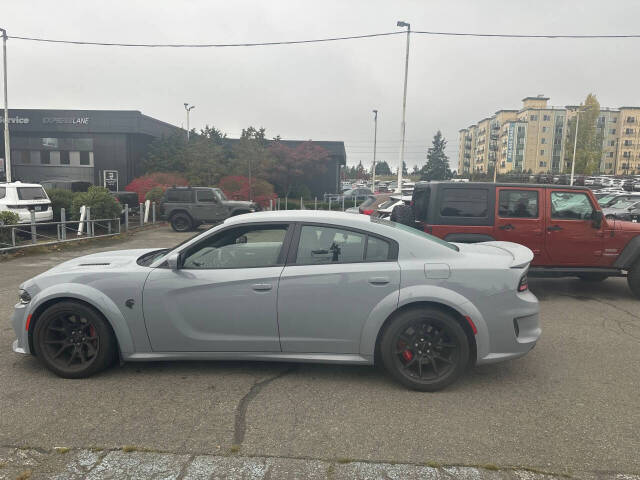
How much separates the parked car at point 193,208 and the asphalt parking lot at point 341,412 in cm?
1507

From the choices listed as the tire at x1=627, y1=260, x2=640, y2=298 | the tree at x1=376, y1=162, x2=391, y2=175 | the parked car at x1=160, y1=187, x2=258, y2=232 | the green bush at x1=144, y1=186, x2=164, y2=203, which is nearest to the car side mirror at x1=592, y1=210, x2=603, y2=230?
the tire at x1=627, y1=260, x2=640, y2=298

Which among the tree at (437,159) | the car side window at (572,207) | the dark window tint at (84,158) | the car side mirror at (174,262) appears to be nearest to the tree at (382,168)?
the tree at (437,159)

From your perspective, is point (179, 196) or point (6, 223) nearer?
point (6, 223)

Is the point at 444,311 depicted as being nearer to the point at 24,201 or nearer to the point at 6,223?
the point at 6,223

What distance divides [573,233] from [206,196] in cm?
1523

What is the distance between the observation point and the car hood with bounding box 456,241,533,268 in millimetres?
4293

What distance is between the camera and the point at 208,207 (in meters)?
20.1

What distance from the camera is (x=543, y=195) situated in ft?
25.4

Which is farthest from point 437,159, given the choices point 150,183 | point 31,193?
point 31,193

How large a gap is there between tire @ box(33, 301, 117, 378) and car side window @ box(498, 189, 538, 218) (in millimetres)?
5921

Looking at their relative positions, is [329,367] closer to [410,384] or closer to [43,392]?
[410,384]

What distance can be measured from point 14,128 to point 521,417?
4509cm

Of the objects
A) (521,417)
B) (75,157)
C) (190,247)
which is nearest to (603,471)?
(521,417)

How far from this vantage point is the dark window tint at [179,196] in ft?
65.9
